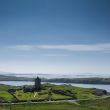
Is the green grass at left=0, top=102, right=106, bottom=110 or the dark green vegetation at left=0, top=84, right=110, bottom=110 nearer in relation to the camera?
the green grass at left=0, top=102, right=106, bottom=110

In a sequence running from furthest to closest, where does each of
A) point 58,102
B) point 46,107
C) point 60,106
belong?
point 58,102 → point 60,106 → point 46,107

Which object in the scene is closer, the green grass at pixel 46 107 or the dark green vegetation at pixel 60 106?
the green grass at pixel 46 107

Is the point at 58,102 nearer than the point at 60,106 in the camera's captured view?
No

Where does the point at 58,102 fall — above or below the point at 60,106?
above

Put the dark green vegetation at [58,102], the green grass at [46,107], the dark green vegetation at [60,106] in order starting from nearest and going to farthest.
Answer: the green grass at [46,107]
the dark green vegetation at [60,106]
the dark green vegetation at [58,102]

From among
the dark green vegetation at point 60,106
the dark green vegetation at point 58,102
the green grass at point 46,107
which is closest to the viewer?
the green grass at point 46,107

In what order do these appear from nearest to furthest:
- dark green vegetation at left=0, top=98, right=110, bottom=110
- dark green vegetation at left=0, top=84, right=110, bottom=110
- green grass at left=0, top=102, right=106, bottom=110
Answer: green grass at left=0, top=102, right=106, bottom=110, dark green vegetation at left=0, top=98, right=110, bottom=110, dark green vegetation at left=0, top=84, right=110, bottom=110

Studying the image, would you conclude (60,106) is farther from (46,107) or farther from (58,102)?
(58,102)

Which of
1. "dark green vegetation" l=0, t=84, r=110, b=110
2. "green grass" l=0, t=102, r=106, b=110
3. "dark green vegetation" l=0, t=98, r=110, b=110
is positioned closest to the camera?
"green grass" l=0, t=102, r=106, b=110

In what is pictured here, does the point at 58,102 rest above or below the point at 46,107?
above

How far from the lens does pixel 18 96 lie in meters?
101

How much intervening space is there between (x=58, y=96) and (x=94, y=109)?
28.7 m

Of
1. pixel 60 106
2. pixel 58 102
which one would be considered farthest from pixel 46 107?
pixel 58 102

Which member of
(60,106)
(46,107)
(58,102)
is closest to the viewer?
(46,107)
